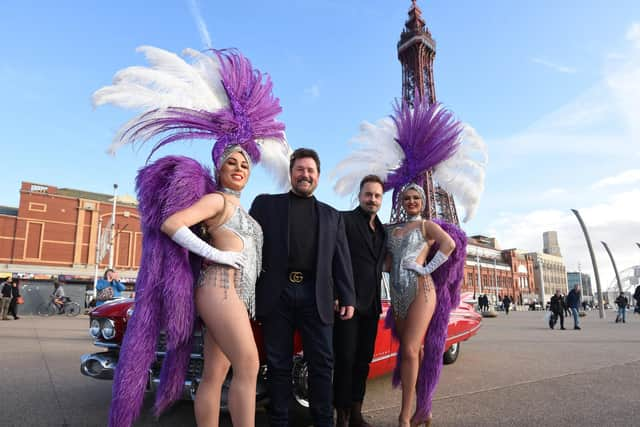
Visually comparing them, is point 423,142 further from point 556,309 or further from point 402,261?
point 556,309

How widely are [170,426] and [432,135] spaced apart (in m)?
3.26

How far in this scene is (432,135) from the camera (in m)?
3.82

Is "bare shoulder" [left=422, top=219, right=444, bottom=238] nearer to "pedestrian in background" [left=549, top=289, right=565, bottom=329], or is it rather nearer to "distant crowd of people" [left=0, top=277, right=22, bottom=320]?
"pedestrian in background" [left=549, top=289, right=565, bottom=329]

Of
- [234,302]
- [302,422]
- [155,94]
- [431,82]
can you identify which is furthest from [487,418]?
[431,82]

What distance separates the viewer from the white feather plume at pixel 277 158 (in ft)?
10.1

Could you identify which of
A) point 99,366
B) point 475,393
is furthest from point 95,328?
point 475,393

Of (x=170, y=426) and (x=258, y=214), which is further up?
(x=258, y=214)

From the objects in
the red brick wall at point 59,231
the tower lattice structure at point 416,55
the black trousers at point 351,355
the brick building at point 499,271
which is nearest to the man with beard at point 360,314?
the black trousers at point 351,355

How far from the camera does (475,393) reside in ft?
14.6

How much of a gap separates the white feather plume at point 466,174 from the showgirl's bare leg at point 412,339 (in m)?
1.36

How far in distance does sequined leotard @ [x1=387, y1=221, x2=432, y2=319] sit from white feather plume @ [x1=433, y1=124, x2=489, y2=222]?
0.91 metres

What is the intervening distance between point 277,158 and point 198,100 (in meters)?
0.68

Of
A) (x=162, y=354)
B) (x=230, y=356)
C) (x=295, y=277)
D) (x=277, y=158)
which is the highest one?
(x=277, y=158)

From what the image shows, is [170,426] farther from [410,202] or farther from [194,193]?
[410,202]
